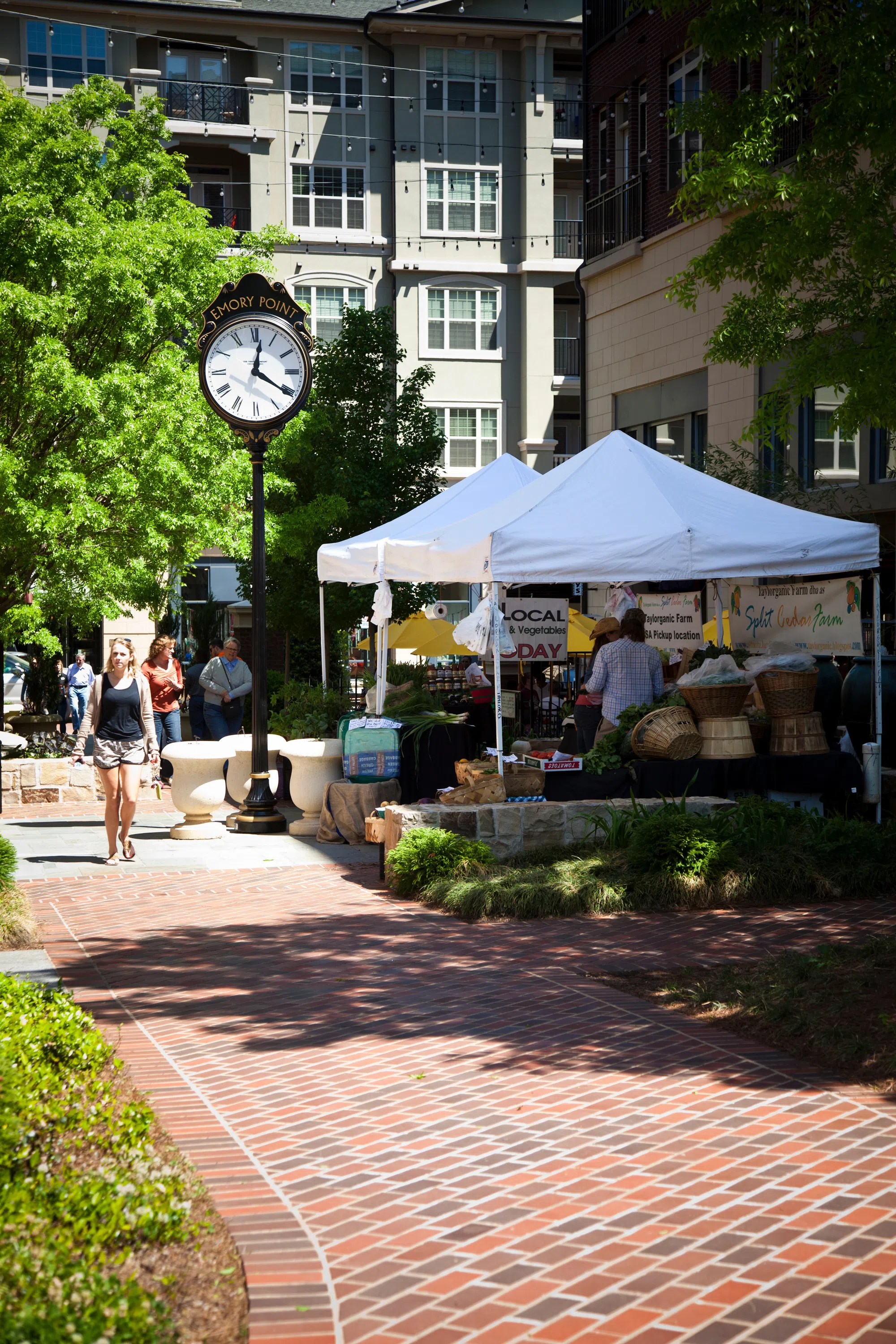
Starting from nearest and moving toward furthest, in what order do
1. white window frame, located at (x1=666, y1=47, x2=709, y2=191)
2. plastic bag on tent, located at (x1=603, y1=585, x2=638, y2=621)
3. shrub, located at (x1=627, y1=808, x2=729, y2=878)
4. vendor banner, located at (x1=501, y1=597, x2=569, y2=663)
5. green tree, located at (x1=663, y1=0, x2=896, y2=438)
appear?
shrub, located at (x1=627, y1=808, x2=729, y2=878), green tree, located at (x1=663, y1=0, x2=896, y2=438), plastic bag on tent, located at (x1=603, y1=585, x2=638, y2=621), vendor banner, located at (x1=501, y1=597, x2=569, y2=663), white window frame, located at (x1=666, y1=47, x2=709, y2=191)

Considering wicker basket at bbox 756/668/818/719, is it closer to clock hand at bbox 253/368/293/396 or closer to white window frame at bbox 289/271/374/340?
clock hand at bbox 253/368/293/396

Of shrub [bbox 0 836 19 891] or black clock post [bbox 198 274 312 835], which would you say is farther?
black clock post [bbox 198 274 312 835]

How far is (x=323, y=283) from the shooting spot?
40688 millimetres

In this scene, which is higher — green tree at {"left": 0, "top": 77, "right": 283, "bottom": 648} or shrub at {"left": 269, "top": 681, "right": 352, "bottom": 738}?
green tree at {"left": 0, "top": 77, "right": 283, "bottom": 648}

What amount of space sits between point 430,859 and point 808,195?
5913mm

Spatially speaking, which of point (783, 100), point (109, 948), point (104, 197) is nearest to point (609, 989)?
point (109, 948)

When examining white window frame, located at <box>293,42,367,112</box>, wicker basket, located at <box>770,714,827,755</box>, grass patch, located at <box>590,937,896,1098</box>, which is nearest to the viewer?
grass patch, located at <box>590,937,896,1098</box>

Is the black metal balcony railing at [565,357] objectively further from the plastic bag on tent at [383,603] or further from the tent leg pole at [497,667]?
the tent leg pole at [497,667]

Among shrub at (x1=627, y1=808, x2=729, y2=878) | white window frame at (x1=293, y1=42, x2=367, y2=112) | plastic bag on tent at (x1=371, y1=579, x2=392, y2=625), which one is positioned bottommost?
shrub at (x1=627, y1=808, x2=729, y2=878)

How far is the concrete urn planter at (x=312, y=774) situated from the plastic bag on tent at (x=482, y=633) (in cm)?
226

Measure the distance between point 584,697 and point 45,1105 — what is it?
8918mm

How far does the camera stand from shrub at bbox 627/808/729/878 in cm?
968

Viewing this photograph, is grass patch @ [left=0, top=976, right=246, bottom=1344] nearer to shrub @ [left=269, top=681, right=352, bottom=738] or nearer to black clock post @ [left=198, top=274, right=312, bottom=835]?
black clock post @ [left=198, top=274, right=312, bottom=835]

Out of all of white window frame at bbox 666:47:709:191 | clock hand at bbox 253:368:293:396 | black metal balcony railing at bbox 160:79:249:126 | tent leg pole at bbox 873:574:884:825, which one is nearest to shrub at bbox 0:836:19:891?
clock hand at bbox 253:368:293:396
